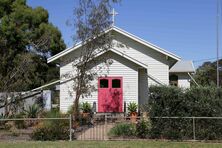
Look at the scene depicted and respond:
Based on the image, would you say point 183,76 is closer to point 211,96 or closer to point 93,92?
point 93,92

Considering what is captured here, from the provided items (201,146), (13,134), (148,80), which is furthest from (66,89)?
(201,146)

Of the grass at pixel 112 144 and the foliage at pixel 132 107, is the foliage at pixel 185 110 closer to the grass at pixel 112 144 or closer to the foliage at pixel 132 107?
the grass at pixel 112 144

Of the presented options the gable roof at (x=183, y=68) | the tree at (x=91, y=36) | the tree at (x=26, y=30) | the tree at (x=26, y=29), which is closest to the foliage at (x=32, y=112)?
the tree at (x=91, y=36)

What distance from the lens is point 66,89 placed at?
23.5 m

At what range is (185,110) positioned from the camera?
48.1 ft

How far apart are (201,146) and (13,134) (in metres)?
7.91

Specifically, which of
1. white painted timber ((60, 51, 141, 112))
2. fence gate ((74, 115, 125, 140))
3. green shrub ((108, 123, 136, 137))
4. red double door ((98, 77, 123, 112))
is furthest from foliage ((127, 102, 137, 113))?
green shrub ((108, 123, 136, 137))

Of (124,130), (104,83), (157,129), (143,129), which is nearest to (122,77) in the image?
(104,83)

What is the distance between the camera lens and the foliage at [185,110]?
47.1ft

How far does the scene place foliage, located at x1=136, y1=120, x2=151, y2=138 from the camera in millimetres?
14761

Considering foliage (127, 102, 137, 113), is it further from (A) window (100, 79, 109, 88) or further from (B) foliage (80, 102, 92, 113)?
(B) foliage (80, 102, 92, 113)

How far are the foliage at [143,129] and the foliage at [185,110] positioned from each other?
200 millimetres

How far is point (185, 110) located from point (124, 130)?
2.55 metres

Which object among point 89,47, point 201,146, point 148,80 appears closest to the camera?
point 201,146
